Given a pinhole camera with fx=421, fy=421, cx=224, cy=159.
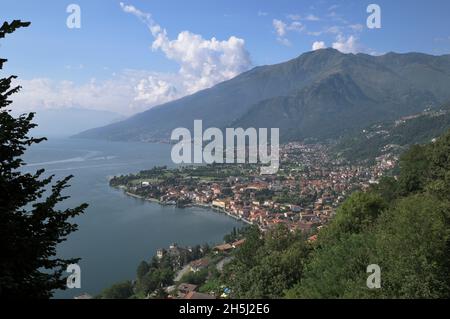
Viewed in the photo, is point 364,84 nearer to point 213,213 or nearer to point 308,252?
point 213,213

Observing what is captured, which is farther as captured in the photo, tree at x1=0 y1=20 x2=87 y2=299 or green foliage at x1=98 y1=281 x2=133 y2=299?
green foliage at x1=98 y1=281 x2=133 y2=299

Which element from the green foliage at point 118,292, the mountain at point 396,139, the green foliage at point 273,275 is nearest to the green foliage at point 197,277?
the green foliage at point 118,292

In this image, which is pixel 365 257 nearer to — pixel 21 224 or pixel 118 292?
pixel 21 224

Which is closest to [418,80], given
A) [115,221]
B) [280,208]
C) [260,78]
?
[260,78]

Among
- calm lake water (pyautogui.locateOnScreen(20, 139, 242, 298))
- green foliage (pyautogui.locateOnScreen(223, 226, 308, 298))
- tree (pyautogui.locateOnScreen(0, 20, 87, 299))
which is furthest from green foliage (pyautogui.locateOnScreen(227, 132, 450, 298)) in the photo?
calm lake water (pyautogui.locateOnScreen(20, 139, 242, 298))

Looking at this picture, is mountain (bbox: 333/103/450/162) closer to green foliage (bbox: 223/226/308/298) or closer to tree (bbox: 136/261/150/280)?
tree (bbox: 136/261/150/280)

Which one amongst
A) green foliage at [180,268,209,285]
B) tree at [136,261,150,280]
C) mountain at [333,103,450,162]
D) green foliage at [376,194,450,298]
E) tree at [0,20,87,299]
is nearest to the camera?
tree at [0,20,87,299]
